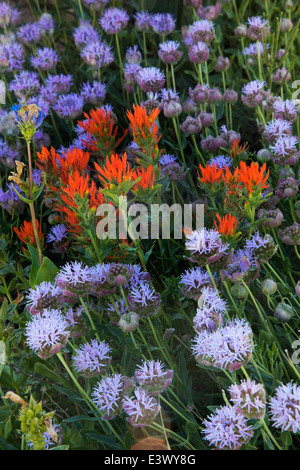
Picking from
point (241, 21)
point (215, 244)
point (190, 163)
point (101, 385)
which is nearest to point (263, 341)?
point (215, 244)

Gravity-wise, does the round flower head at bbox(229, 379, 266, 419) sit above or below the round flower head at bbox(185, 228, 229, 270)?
below

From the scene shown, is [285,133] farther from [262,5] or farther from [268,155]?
[262,5]

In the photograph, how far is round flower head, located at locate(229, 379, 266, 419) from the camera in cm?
97

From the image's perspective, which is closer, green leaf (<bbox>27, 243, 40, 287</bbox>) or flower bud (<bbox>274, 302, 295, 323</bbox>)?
flower bud (<bbox>274, 302, 295, 323</bbox>)

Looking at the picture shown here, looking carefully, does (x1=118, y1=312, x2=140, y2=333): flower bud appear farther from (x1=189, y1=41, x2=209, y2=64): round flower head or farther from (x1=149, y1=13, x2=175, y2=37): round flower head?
(x1=149, y1=13, x2=175, y2=37): round flower head

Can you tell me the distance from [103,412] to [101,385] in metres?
0.06

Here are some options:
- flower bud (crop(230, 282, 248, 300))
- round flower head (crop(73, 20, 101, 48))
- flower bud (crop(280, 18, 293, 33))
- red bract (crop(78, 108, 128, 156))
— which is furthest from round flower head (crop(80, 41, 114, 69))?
flower bud (crop(230, 282, 248, 300))

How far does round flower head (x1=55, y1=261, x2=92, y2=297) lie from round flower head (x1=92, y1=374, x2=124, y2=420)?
199mm

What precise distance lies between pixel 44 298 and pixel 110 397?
0.87 ft

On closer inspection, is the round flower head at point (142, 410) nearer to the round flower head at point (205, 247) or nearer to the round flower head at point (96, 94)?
the round flower head at point (205, 247)

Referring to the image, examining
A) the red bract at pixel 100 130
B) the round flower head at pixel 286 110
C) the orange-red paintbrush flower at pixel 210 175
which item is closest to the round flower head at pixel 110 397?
the orange-red paintbrush flower at pixel 210 175

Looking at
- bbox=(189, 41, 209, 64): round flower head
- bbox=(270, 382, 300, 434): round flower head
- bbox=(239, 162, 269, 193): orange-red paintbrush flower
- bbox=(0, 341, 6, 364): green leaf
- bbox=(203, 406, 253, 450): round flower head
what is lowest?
bbox=(203, 406, 253, 450): round flower head

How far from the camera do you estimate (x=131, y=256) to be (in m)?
1.38

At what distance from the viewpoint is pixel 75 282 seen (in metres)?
1.22
